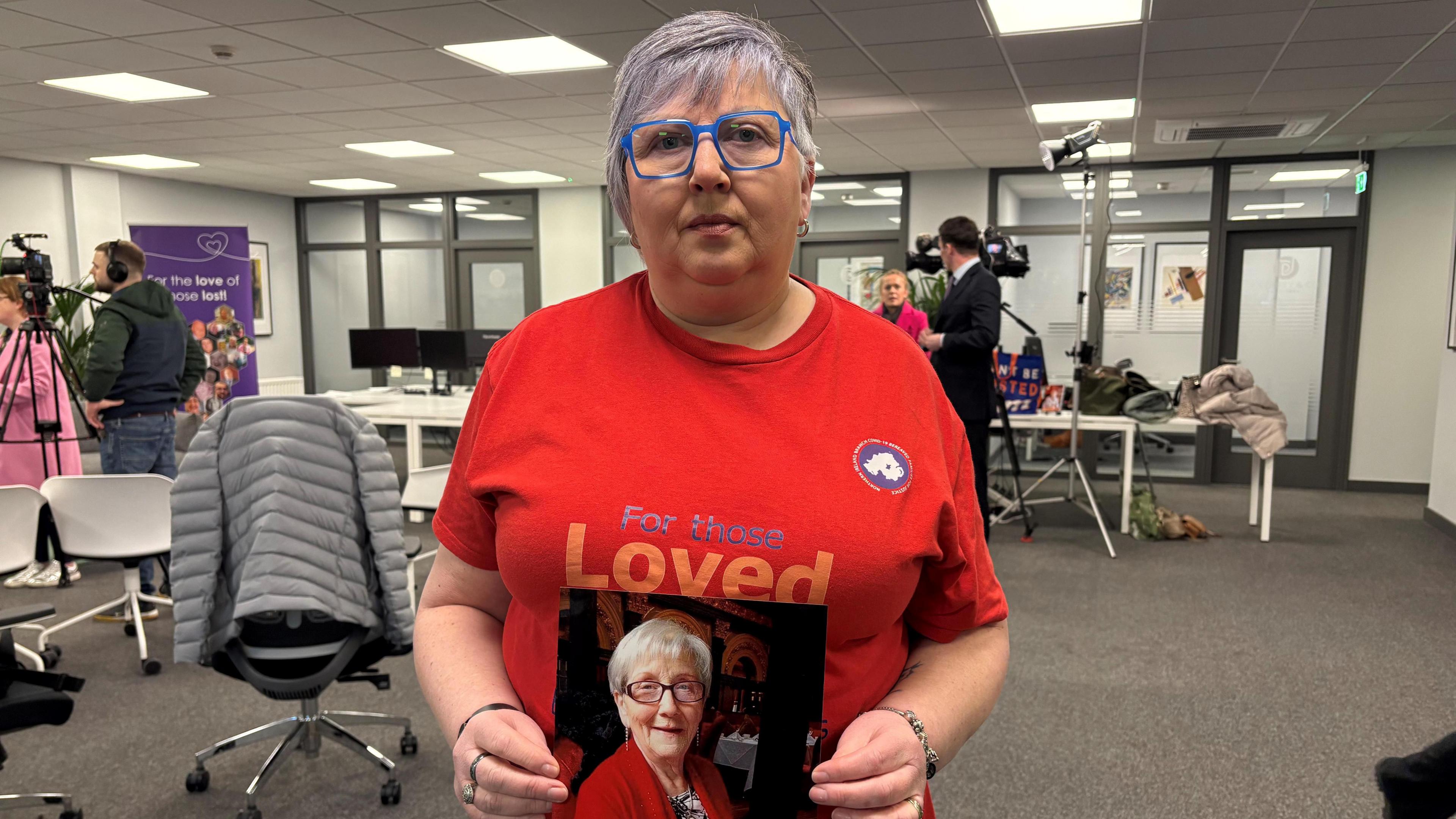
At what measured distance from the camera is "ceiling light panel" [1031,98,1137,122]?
5.67 metres

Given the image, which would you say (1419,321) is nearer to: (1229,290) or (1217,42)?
(1229,290)

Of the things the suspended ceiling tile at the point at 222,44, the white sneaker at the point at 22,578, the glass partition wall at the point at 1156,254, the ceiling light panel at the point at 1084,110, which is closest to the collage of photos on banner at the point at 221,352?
the white sneaker at the point at 22,578

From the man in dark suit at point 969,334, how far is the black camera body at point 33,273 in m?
4.00

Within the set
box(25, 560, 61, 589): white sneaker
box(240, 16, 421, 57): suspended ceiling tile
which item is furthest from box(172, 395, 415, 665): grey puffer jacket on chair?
box(25, 560, 61, 589): white sneaker

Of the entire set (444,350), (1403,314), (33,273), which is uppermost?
(33,273)

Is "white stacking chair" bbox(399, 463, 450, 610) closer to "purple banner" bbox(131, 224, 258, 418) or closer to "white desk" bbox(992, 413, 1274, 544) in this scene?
"white desk" bbox(992, 413, 1274, 544)

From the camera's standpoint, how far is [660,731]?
27.8 inches

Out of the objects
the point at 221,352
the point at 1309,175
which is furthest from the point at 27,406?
the point at 1309,175

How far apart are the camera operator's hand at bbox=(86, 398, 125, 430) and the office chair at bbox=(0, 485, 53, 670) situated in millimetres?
891

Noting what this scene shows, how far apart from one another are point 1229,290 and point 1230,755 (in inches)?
229

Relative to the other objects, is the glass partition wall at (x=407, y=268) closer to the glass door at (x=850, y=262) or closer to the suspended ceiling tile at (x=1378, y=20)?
the glass door at (x=850, y=262)

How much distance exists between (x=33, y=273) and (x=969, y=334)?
4185 millimetres

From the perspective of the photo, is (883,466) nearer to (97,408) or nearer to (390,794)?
(390,794)

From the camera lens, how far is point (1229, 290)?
7609mm
